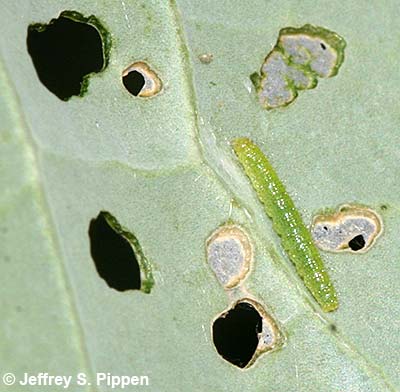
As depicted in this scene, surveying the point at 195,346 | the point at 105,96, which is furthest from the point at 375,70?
the point at 195,346

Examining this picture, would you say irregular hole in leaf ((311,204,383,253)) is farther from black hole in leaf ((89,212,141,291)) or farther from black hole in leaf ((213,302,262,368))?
black hole in leaf ((89,212,141,291))

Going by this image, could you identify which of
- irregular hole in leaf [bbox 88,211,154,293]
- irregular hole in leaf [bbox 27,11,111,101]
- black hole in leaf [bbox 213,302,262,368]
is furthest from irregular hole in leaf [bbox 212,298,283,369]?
irregular hole in leaf [bbox 27,11,111,101]

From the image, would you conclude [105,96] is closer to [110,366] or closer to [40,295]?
[40,295]

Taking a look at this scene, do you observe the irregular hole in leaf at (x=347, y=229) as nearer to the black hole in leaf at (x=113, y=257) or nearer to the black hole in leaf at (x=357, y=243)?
the black hole in leaf at (x=357, y=243)

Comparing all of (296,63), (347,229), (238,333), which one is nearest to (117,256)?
→ (238,333)

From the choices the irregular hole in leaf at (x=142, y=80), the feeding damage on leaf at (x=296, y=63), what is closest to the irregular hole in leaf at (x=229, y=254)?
the feeding damage on leaf at (x=296, y=63)

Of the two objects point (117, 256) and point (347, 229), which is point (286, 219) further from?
point (117, 256)
